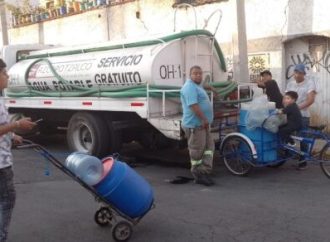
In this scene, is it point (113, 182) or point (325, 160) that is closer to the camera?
point (113, 182)

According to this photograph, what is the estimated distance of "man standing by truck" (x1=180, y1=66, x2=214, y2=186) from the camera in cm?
711

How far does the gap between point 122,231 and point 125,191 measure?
38 centimetres

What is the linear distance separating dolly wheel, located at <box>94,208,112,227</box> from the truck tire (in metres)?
3.65

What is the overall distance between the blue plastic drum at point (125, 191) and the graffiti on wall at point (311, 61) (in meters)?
7.18

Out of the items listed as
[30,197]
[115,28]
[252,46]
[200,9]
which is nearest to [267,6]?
[252,46]

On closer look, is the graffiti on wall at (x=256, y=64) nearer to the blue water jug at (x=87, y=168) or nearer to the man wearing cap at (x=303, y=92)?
the man wearing cap at (x=303, y=92)

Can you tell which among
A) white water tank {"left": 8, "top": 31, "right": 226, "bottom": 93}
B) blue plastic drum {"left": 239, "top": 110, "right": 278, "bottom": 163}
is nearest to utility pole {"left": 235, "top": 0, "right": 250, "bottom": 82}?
white water tank {"left": 8, "top": 31, "right": 226, "bottom": 93}

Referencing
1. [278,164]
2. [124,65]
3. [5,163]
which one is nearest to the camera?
[5,163]

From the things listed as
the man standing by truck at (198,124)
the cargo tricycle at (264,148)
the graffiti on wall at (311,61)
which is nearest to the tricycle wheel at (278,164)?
Answer: the cargo tricycle at (264,148)

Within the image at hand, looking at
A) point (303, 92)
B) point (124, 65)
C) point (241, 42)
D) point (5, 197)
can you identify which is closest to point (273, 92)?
point (303, 92)

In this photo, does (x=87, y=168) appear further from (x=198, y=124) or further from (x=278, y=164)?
(x=278, y=164)

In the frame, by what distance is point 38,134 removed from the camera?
12.3 m

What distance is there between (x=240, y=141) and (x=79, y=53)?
3821 millimetres

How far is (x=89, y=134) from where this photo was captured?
949cm
